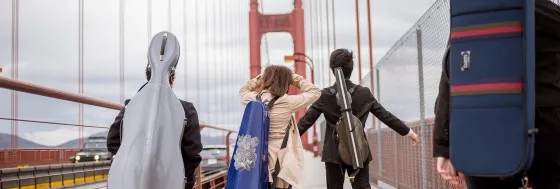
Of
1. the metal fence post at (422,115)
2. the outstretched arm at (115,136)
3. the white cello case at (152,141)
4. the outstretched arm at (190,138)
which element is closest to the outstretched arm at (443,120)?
the white cello case at (152,141)

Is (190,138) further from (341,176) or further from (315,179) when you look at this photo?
(315,179)

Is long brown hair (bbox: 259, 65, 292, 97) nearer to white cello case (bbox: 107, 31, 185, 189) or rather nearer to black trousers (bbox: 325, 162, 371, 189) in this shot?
black trousers (bbox: 325, 162, 371, 189)

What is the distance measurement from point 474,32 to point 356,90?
71.4 inches

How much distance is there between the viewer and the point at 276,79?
2750mm

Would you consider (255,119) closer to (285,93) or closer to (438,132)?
(285,93)

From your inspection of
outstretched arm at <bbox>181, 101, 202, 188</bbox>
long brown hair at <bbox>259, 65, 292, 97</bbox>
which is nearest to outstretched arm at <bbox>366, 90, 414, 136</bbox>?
long brown hair at <bbox>259, 65, 292, 97</bbox>

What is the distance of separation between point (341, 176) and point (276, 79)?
54 cm

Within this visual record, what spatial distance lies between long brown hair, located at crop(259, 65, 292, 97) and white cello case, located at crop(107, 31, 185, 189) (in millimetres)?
920

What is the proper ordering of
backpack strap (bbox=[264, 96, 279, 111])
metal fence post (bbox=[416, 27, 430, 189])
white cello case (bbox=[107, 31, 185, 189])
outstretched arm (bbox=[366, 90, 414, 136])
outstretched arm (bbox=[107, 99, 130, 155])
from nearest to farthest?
1. white cello case (bbox=[107, 31, 185, 189])
2. outstretched arm (bbox=[107, 99, 130, 155])
3. backpack strap (bbox=[264, 96, 279, 111])
4. outstretched arm (bbox=[366, 90, 414, 136])
5. metal fence post (bbox=[416, 27, 430, 189])

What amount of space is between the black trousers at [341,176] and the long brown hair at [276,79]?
42 centimetres

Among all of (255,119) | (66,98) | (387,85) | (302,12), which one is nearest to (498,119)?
(66,98)

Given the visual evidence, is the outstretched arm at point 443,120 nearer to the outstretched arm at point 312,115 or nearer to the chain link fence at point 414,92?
the chain link fence at point 414,92

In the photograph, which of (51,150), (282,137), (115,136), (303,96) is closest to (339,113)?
(303,96)

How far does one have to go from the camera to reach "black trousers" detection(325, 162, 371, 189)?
2.78 m
